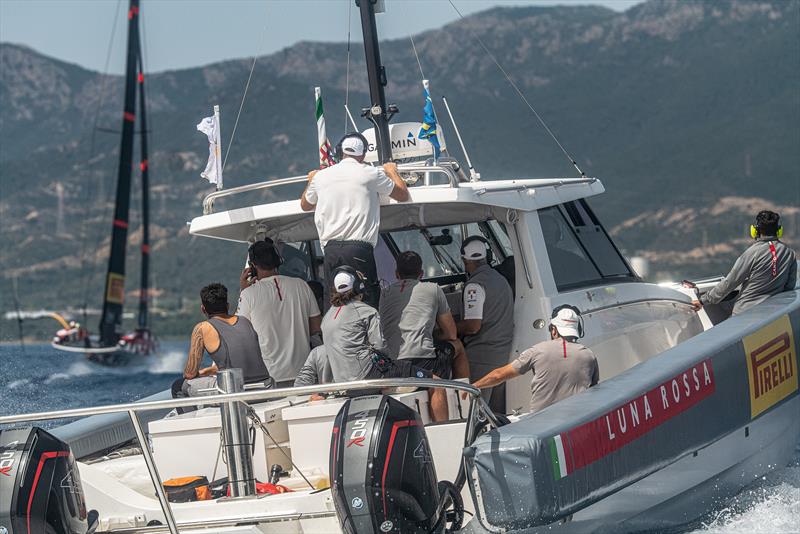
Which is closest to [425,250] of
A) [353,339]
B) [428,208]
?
[428,208]

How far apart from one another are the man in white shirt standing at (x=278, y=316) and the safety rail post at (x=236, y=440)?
131 cm

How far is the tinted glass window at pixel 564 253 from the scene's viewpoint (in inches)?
276

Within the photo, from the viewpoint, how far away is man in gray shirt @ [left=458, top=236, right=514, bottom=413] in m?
6.71

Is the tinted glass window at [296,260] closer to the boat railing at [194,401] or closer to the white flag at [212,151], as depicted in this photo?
the white flag at [212,151]

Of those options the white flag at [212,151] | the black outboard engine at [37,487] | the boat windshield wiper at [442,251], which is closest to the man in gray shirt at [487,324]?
the boat windshield wiper at [442,251]

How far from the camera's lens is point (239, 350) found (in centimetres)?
616

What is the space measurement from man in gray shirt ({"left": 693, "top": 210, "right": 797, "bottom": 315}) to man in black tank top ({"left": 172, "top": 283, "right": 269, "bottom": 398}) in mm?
3422

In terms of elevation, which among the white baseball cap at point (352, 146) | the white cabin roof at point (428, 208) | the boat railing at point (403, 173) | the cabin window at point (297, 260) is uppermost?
the white baseball cap at point (352, 146)

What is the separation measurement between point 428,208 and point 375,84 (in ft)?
3.01

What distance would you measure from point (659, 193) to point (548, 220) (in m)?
168

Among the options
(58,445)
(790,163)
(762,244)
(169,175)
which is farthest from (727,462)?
(169,175)

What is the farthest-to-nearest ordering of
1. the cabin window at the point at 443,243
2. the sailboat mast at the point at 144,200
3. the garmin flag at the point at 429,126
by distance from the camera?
the sailboat mast at the point at 144,200
the cabin window at the point at 443,243
the garmin flag at the point at 429,126

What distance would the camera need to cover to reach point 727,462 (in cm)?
666

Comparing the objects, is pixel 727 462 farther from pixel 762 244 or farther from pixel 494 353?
pixel 762 244
